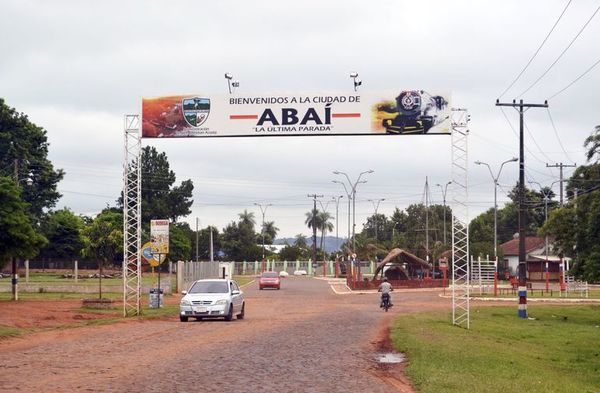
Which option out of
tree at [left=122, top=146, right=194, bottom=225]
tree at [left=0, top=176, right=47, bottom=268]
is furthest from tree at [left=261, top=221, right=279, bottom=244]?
tree at [left=0, top=176, right=47, bottom=268]

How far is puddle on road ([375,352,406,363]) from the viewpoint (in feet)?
57.0

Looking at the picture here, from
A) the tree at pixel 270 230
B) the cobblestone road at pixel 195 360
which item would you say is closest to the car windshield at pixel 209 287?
the cobblestone road at pixel 195 360

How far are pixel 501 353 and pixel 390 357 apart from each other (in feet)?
11.7

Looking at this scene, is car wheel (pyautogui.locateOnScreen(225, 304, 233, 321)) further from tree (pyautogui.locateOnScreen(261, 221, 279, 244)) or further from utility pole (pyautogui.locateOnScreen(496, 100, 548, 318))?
tree (pyautogui.locateOnScreen(261, 221, 279, 244))

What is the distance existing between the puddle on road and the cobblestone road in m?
0.36

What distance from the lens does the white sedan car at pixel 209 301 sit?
29484mm

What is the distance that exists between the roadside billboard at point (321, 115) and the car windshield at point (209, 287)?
5.81 m

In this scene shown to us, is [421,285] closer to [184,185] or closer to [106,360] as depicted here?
[184,185]

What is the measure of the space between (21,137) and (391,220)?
10164 cm

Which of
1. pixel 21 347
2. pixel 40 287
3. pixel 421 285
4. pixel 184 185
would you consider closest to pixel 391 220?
pixel 184 185

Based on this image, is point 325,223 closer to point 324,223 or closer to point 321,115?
point 324,223

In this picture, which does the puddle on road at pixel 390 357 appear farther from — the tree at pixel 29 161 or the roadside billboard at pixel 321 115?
the tree at pixel 29 161

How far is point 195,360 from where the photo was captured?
16297 millimetres

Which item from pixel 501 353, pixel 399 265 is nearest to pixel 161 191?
pixel 399 265
